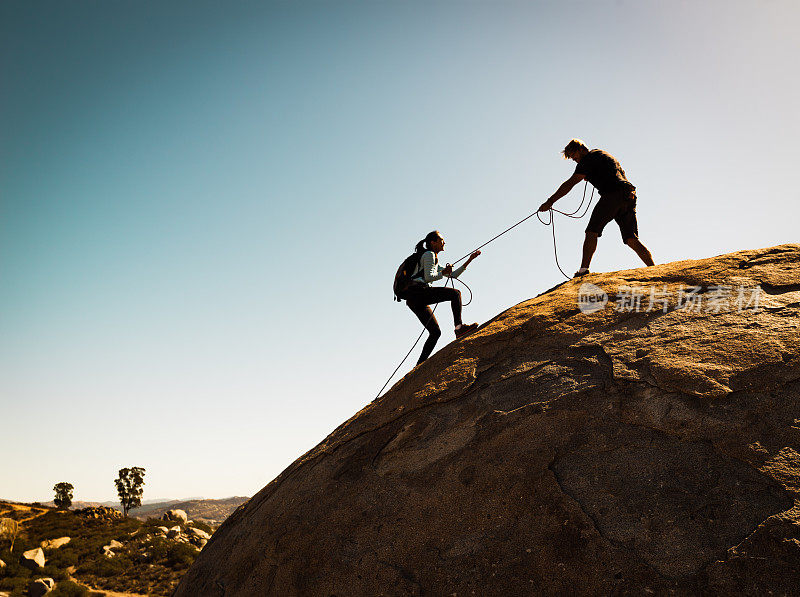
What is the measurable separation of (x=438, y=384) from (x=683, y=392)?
2278 mm

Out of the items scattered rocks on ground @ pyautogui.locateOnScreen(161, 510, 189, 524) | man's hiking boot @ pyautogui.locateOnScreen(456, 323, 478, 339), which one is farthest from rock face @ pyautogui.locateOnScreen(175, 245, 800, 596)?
scattered rocks on ground @ pyautogui.locateOnScreen(161, 510, 189, 524)

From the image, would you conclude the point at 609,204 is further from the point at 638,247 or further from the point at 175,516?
the point at 175,516

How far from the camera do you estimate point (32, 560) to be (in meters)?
21.5

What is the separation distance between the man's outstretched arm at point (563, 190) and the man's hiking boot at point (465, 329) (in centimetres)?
215

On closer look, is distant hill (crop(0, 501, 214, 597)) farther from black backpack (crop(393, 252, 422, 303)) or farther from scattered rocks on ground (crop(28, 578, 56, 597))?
black backpack (crop(393, 252, 422, 303))

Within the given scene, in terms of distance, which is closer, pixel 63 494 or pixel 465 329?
pixel 465 329

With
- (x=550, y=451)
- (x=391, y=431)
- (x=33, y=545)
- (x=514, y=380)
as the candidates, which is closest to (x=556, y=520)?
(x=550, y=451)

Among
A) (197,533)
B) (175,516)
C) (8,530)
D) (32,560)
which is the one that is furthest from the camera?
(175,516)

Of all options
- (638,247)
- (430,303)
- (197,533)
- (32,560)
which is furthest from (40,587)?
(638,247)

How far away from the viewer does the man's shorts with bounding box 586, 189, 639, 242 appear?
6508 mm

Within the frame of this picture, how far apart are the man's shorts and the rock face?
127 cm

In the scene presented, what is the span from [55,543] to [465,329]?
31.3 m

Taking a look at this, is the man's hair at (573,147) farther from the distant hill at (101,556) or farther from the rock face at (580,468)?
the distant hill at (101,556)

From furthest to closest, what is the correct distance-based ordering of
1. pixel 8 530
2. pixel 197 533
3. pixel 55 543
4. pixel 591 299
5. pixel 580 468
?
pixel 197 533 < pixel 55 543 < pixel 8 530 < pixel 591 299 < pixel 580 468
